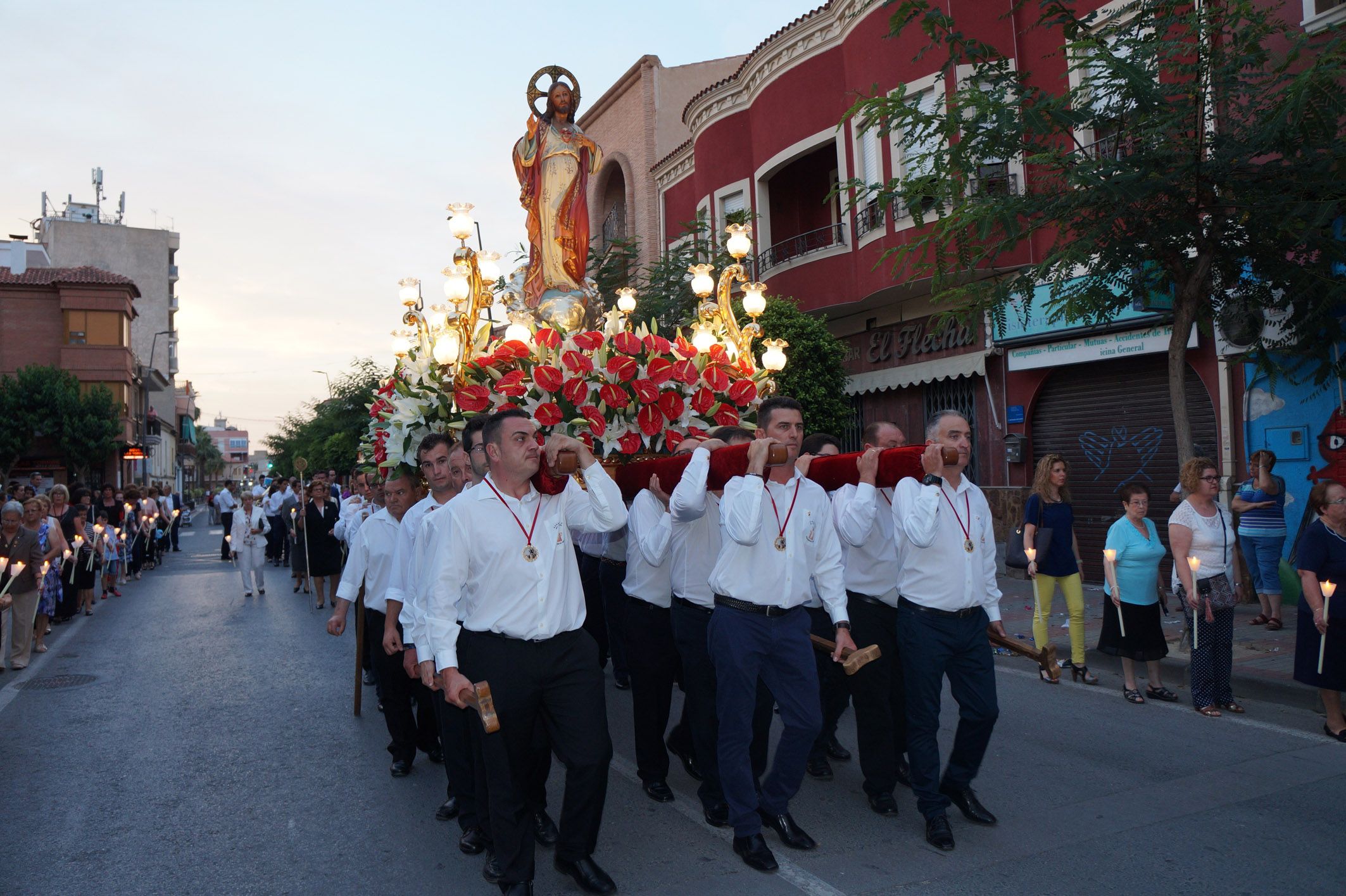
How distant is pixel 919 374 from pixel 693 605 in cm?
1250

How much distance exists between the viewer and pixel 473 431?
17.6 feet

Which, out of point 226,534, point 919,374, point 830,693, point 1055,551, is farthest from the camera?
point 226,534

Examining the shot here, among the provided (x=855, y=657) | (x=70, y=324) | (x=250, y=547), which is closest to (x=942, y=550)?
(x=855, y=657)

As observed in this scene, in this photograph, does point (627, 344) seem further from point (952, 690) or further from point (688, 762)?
point (952, 690)

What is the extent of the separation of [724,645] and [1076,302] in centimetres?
607

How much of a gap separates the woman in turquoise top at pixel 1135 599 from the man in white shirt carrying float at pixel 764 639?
12.4 ft

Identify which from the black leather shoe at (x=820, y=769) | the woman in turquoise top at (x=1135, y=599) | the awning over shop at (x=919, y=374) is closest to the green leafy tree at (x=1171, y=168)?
the woman in turquoise top at (x=1135, y=599)

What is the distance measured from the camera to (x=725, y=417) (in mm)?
6469

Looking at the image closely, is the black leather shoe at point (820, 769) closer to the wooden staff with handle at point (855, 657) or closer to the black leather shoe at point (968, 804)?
the black leather shoe at point (968, 804)

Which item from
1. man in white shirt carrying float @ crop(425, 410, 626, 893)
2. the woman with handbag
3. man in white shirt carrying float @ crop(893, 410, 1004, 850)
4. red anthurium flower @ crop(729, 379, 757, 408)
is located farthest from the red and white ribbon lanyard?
the woman with handbag

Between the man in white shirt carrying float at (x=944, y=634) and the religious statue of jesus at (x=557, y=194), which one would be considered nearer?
the man in white shirt carrying float at (x=944, y=634)

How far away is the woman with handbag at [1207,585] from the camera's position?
7.16 m

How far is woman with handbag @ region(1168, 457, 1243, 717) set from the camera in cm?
716

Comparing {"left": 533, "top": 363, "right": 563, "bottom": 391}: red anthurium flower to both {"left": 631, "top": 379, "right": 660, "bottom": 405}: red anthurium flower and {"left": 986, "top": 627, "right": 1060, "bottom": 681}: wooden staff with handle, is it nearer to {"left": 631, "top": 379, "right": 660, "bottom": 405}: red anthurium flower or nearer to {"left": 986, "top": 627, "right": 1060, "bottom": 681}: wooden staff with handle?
{"left": 631, "top": 379, "right": 660, "bottom": 405}: red anthurium flower
